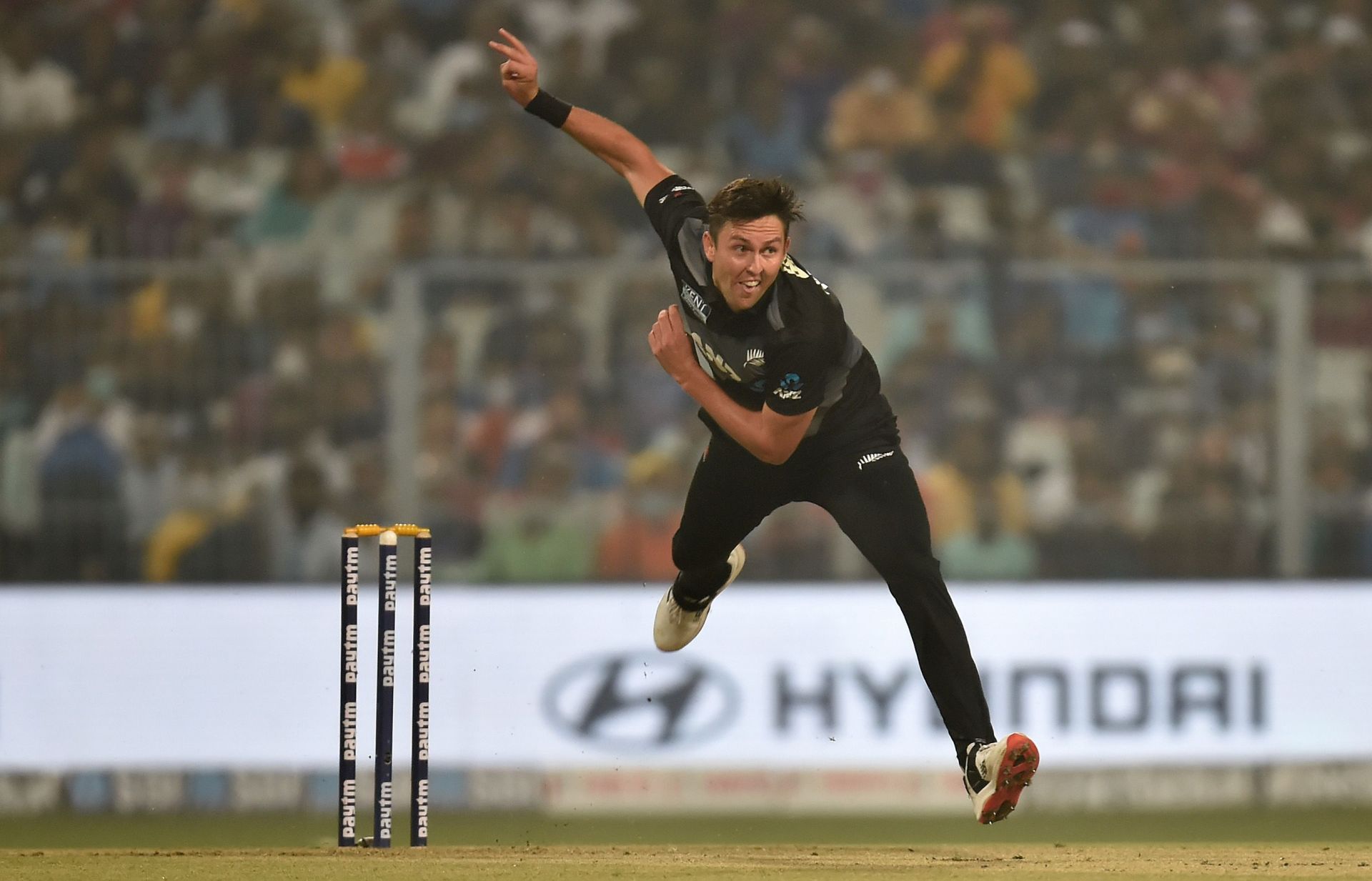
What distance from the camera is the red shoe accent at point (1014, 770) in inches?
215

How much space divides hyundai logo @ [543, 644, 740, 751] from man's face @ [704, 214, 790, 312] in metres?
3.00

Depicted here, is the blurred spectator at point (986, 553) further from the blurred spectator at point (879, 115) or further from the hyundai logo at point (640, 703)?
the blurred spectator at point (879, 115)

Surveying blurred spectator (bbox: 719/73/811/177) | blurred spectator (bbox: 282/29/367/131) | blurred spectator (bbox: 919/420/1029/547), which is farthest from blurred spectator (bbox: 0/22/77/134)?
blurred spectator (bbox: 919/420/1029/547)

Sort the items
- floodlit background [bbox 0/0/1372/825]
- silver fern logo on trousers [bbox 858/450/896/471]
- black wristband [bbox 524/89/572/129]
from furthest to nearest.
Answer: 1. floodlit background [bbox 0/0/1372/825]
2. black wristband [bbox 524/89/572/129]
3. silver fern logo on trousers [bbox 858/450/896/471]

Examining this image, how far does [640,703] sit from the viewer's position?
8.36 meters

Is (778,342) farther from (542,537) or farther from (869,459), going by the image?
(542,537)

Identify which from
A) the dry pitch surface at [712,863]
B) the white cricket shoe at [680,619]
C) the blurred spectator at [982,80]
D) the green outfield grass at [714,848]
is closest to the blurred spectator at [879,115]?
the blurred spectator at [982,80]

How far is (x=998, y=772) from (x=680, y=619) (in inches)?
60.6

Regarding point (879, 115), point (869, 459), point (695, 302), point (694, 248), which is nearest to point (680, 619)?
point (869, 459)

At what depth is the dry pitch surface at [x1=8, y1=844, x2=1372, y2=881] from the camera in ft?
19.6

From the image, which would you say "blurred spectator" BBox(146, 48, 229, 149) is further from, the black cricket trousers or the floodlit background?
the black cricket trousers

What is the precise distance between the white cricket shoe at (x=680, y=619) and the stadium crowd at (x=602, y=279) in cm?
197

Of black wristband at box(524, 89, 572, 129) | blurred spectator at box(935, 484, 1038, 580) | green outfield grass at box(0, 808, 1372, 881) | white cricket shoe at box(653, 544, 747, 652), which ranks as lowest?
green outfield grass at box(0, 808, 1372, 881)

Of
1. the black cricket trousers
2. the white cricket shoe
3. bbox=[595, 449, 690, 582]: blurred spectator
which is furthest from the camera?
bbox=[595, 449, 690, 582]: blurred spectator
